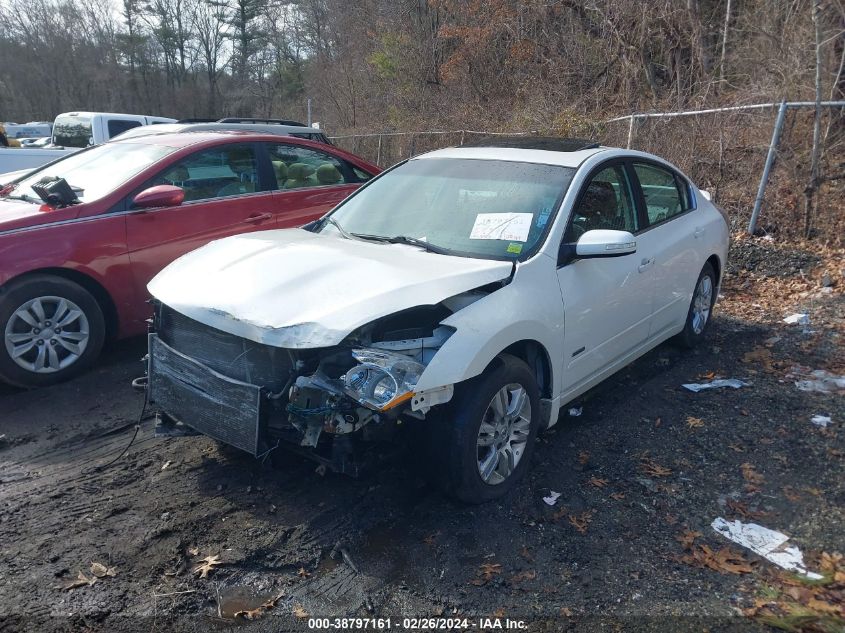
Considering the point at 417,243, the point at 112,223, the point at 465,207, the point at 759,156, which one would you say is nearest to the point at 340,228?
the point at 417,243

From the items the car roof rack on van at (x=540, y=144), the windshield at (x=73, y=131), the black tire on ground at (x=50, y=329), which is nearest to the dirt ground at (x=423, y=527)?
the black tire on ground at (x=50, y=329)

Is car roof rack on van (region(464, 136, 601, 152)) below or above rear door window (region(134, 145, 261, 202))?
above

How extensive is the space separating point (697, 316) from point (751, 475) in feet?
7.31

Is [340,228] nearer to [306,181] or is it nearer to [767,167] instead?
[306,181]

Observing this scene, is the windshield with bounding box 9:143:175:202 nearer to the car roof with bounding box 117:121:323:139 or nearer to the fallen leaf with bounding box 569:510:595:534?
the car roof with bounding box 117:121:323:139

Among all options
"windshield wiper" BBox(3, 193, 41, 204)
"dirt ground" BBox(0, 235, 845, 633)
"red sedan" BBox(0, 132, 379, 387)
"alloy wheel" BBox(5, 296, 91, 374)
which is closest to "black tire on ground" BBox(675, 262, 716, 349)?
"dirt ground" BBox(0, 235, 845, 633)

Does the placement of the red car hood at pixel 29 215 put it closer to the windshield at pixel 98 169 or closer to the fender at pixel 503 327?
the windshield at pixel 98 169

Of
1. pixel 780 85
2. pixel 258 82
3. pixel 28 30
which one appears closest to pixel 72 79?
pixel 28 30

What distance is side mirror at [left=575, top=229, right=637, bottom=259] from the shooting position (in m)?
3.72

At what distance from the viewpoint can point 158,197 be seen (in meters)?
5.15

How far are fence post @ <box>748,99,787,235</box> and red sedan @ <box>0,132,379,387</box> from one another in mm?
5769

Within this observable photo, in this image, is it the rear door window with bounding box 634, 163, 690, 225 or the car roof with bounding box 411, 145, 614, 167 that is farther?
the rear door window with bounding box 634, 163, 690, 225

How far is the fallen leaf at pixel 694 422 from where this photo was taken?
4.37m

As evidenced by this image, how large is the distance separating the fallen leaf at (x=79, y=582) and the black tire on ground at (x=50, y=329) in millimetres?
2373
